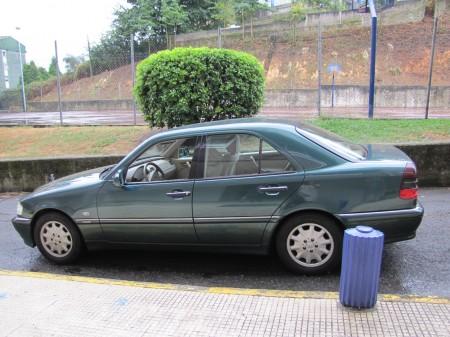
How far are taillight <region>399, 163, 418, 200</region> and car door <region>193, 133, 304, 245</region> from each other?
0.91m

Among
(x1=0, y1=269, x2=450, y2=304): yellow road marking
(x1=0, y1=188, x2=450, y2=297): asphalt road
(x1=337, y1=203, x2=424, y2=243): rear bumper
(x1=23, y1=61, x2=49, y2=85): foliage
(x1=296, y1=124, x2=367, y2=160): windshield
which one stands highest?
(x1=23, y1=61, x2=49, y2=85): foliage

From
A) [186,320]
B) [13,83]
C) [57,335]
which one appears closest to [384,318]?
[186,320]

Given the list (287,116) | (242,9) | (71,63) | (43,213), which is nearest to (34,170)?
(43,213)

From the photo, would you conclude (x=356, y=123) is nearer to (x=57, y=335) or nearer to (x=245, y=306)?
(x=245, y=306)

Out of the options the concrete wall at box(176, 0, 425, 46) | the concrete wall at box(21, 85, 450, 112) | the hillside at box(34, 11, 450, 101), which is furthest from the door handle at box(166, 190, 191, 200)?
the concrete wall at box(176, 0, 425, 46)

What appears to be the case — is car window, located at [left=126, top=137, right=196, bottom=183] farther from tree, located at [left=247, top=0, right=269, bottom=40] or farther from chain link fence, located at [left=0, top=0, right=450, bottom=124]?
tree, located at [left=247, top=0, right=269, bottom=40]

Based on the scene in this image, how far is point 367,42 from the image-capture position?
3266 cm

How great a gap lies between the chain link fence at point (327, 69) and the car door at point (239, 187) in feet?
66.5

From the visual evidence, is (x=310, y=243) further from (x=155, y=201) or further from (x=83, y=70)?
(x=83, y=70)

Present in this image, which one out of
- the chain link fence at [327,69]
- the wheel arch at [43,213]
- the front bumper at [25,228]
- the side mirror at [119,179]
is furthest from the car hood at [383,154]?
the chain link fence at [327,69]

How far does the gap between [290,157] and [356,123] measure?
793cm

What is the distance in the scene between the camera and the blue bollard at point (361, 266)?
3.27 meters

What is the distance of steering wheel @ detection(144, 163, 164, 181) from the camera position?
4688 mm

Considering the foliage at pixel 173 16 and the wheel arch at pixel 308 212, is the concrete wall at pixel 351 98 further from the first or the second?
the wheel arch at pixel 308 212
